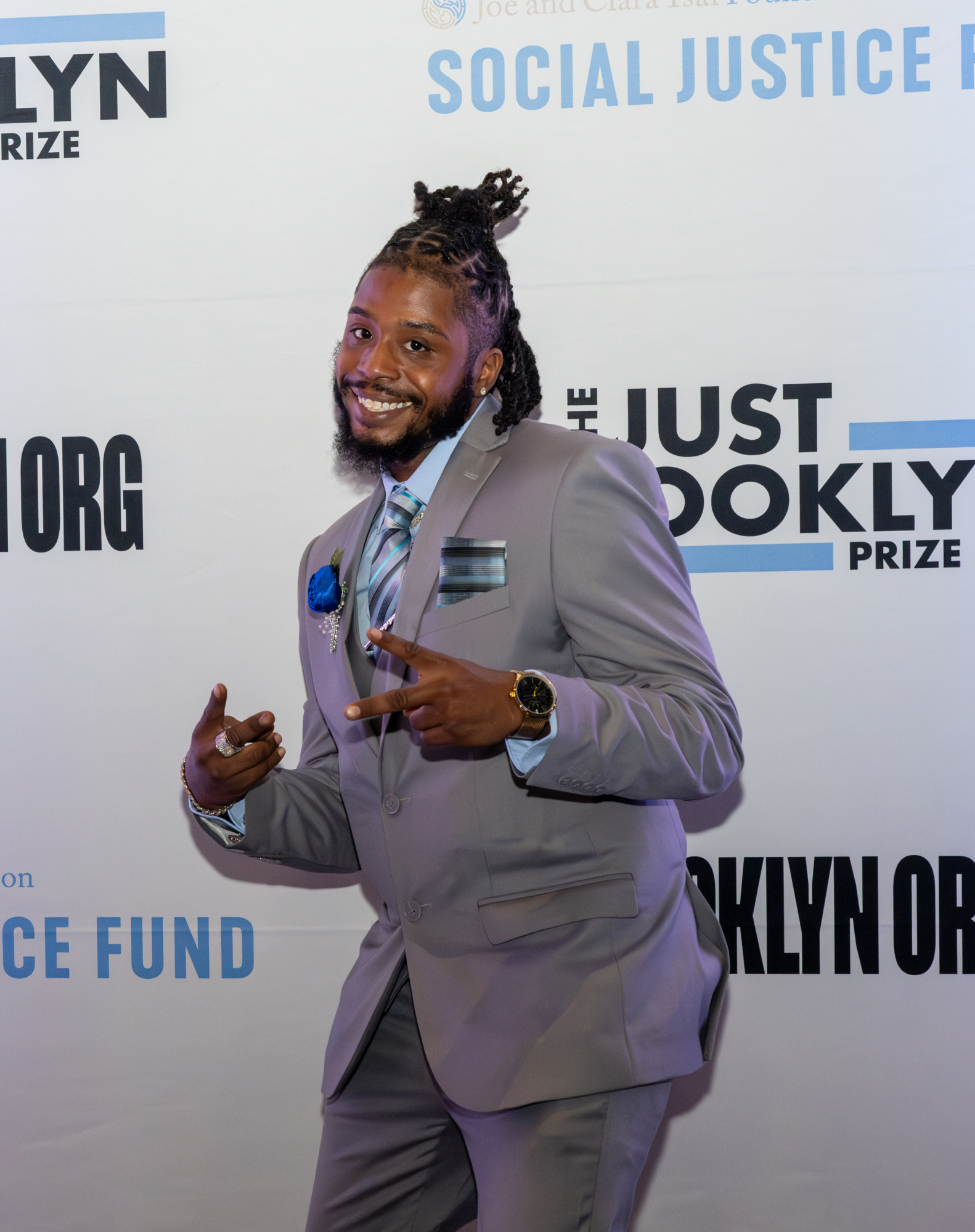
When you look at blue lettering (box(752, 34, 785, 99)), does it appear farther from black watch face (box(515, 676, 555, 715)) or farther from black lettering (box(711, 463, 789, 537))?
black watch face (box(515, 676, 555, 715))

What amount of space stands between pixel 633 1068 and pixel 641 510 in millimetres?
713

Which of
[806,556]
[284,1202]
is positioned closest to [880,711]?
→ [806,556]

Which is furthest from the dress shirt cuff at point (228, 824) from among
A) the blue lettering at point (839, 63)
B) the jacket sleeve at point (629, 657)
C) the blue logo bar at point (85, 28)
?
the blue lettering at point (839, 63)

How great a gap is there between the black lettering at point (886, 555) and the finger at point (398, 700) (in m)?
1.35

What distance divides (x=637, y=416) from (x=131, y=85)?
128 cm

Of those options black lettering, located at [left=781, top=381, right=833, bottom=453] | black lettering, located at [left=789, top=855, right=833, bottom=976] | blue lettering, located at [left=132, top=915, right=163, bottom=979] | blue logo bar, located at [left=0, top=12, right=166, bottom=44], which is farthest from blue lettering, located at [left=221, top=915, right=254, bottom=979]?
blue logo bar, located at [left=0, top=12, right=166, bottom=44]

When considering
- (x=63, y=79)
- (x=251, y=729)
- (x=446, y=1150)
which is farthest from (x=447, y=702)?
(x=63, y=79)

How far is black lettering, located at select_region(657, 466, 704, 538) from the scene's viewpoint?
2252 millimetres

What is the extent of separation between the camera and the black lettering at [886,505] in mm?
2213

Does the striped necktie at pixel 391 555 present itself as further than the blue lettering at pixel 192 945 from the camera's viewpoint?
No

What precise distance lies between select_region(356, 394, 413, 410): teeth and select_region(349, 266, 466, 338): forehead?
116 mm

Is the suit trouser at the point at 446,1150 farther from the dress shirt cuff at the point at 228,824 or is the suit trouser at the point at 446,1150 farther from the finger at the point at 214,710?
the finger at the point at 214,710

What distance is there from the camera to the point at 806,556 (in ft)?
7.32

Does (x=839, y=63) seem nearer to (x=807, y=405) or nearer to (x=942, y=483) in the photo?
(x=807, y=405)
